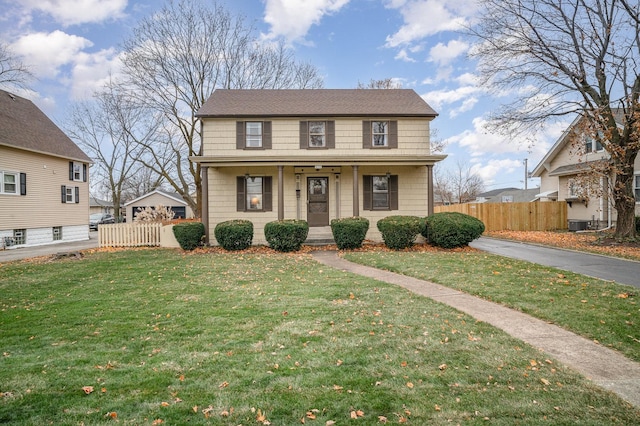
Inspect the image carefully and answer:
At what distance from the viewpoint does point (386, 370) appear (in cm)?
335

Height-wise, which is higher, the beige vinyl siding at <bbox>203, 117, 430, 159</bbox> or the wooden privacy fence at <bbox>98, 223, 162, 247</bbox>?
the beige vinyl siding at <bbox>203, 117, 430, 159</bbox>

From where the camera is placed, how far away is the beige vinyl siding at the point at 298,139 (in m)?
14.9

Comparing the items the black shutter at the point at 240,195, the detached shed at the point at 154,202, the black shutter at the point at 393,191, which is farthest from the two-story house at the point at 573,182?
the detached shed at the point at 154,202

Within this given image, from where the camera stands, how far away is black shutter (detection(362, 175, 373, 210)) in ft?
49.7

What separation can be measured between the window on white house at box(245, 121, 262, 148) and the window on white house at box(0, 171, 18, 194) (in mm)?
12623

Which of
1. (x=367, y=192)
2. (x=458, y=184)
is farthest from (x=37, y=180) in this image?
(x=458, y=184)

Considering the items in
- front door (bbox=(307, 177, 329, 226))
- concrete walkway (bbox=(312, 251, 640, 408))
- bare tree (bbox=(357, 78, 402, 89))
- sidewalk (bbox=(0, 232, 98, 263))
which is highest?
bare tree (bbox=(357, 78, 402, 89))

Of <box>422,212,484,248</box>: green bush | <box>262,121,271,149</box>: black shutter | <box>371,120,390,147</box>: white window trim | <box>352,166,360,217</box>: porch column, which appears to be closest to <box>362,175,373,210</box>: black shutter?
<box>352,166,360,217</box>: porch column

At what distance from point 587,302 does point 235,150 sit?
13103 mm

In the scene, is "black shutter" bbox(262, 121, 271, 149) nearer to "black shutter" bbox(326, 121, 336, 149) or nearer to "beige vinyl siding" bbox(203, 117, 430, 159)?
"beige vinyl siding" bbox(203, 117, 430, 159)

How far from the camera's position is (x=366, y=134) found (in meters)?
15.1

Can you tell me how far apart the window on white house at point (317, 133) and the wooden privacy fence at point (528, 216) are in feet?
40.7

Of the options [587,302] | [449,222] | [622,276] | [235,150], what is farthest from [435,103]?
[587,302]

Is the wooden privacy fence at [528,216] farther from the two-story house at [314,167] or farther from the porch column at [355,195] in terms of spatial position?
the porch column at [355,195]
